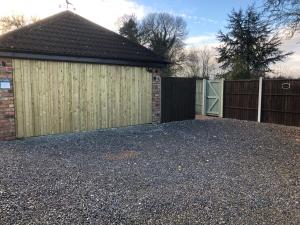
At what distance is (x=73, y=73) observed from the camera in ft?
29.3

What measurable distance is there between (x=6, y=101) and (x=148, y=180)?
5.10 metres

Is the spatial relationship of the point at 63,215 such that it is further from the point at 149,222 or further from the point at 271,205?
the point at 271,205

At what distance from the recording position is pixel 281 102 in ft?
37.2

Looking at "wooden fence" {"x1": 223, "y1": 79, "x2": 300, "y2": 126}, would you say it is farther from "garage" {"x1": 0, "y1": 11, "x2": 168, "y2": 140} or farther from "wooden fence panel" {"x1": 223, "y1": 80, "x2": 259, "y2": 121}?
"garage" {"x1": 0, "y1": 11, "x2": 168, "y2": 140}

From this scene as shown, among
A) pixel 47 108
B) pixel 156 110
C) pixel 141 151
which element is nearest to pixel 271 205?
pixel 141 151

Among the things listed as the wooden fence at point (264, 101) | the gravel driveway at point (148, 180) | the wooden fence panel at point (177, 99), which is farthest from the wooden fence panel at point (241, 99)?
the gravel driveway at point (148, 180)

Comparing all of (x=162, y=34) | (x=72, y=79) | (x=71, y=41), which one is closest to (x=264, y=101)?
(x=72, y=79)

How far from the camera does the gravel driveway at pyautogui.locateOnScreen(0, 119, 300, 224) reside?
11.3 feet

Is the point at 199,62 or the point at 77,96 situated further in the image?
the point at 199,62

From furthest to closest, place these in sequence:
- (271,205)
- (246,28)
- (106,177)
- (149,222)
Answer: (246,28)
(106,177)
(271,205)
(149,222)

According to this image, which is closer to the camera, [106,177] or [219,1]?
[106,177]

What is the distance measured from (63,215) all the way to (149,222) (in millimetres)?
1048

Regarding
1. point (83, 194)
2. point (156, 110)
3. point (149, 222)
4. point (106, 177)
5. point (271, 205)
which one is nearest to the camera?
point (149, 222)

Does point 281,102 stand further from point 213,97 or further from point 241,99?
point 213,97
